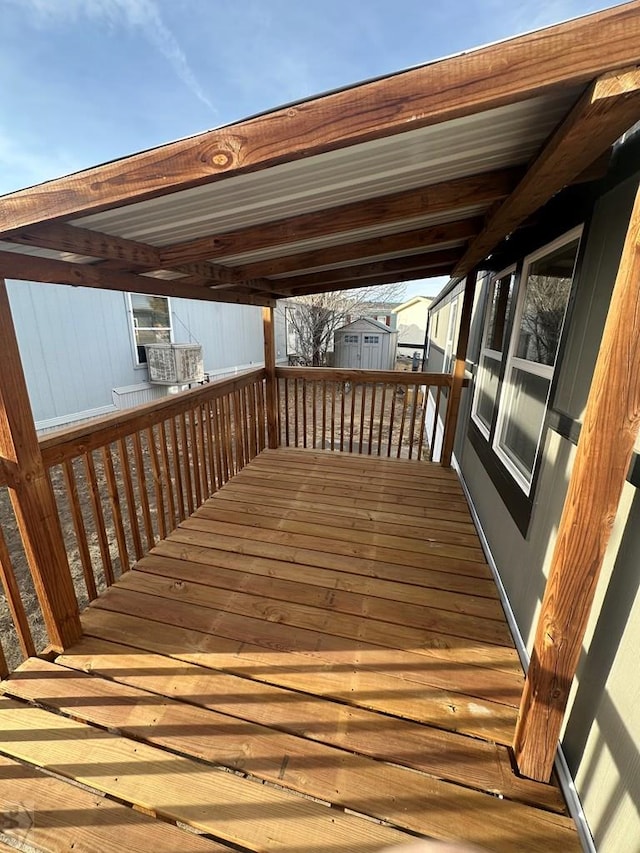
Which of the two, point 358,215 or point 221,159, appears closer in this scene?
point 221,159

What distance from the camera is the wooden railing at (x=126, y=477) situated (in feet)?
6.43

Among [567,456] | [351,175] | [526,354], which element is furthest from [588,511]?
[526,354]

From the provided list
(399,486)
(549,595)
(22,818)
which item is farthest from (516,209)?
(22,818)

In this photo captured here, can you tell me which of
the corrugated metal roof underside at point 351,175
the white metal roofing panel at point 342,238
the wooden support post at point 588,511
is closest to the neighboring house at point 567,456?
the wooden support post at point 588,511

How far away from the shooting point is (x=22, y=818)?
1.26 m

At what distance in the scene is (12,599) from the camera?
1722 millimetres

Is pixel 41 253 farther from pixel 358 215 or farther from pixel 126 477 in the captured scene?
pixel 358 215

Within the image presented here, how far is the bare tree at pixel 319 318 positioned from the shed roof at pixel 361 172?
37.9 ft

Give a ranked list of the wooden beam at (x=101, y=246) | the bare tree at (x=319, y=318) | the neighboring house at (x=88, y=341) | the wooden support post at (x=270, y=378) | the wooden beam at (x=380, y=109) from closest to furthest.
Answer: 1. the wooden beam at (x=380, y=109)
2. the wooden beam at (x=101, y=246)
3. the wooden support post at (x=270, y=378)
4. the neighboring house at (x=88, y=341)
5. the bare tree at (x=319, y=318)

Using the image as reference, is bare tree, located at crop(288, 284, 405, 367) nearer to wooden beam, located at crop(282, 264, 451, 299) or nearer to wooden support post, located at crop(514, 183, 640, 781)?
wooden beam, located at crop(282, 264, 451, 299)

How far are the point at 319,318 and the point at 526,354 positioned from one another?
1215 cm

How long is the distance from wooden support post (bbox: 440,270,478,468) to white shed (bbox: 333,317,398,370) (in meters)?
9.39

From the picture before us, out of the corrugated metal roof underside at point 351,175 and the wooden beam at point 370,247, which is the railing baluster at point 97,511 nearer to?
the corrugated metal roof underside at point 351,175

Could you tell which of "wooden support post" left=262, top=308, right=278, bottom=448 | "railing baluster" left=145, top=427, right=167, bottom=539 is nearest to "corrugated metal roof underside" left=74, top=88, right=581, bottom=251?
"railing baluster" left=145, top=427, right=167, bottom=539
